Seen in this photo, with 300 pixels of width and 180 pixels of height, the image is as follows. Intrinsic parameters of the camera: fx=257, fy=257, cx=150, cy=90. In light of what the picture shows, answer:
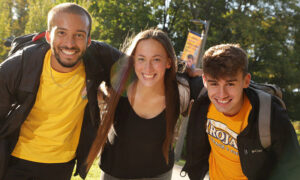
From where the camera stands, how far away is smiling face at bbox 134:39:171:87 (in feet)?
8.26

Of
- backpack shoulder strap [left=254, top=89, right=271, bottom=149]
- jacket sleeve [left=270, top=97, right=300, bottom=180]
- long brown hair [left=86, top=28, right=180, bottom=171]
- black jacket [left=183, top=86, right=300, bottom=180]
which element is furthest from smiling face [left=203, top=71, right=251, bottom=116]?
long brown hair [left=86, top=28, right=180, bottom=171]

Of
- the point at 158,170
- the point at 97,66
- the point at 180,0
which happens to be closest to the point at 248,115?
the point at 158,170

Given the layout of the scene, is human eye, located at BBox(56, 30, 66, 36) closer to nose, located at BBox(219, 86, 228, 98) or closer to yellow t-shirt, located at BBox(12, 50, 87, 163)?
yellow t-shirt, located at BBox(12, 50, 87, 163)

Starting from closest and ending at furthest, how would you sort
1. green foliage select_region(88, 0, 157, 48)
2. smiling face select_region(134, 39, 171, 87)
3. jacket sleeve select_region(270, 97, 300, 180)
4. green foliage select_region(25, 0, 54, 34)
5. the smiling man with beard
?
jacket sleeve select_region(270, 97, 300, 180)
the smiling man with beard
smiling face select_region(134, 39, 171, 87)
green foliage select_region(25, 0, 54, 34)
green foliage select_region(88, 0, 157, 48)

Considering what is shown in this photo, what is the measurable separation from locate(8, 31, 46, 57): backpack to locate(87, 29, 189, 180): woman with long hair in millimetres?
876

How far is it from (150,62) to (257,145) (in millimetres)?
1209

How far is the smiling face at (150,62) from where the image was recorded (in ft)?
8.26

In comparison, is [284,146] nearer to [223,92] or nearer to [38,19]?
[223,92]

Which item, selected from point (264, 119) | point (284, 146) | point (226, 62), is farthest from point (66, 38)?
point (284, 146)

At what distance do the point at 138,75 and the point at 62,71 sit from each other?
0.74 m

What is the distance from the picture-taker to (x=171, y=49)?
263 cm

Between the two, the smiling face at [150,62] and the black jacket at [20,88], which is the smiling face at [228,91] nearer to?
the smiling face at [150,62]

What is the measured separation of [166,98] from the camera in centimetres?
262

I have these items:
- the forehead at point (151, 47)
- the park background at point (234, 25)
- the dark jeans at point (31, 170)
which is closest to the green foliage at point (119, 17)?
the park background at point (234, 25)
